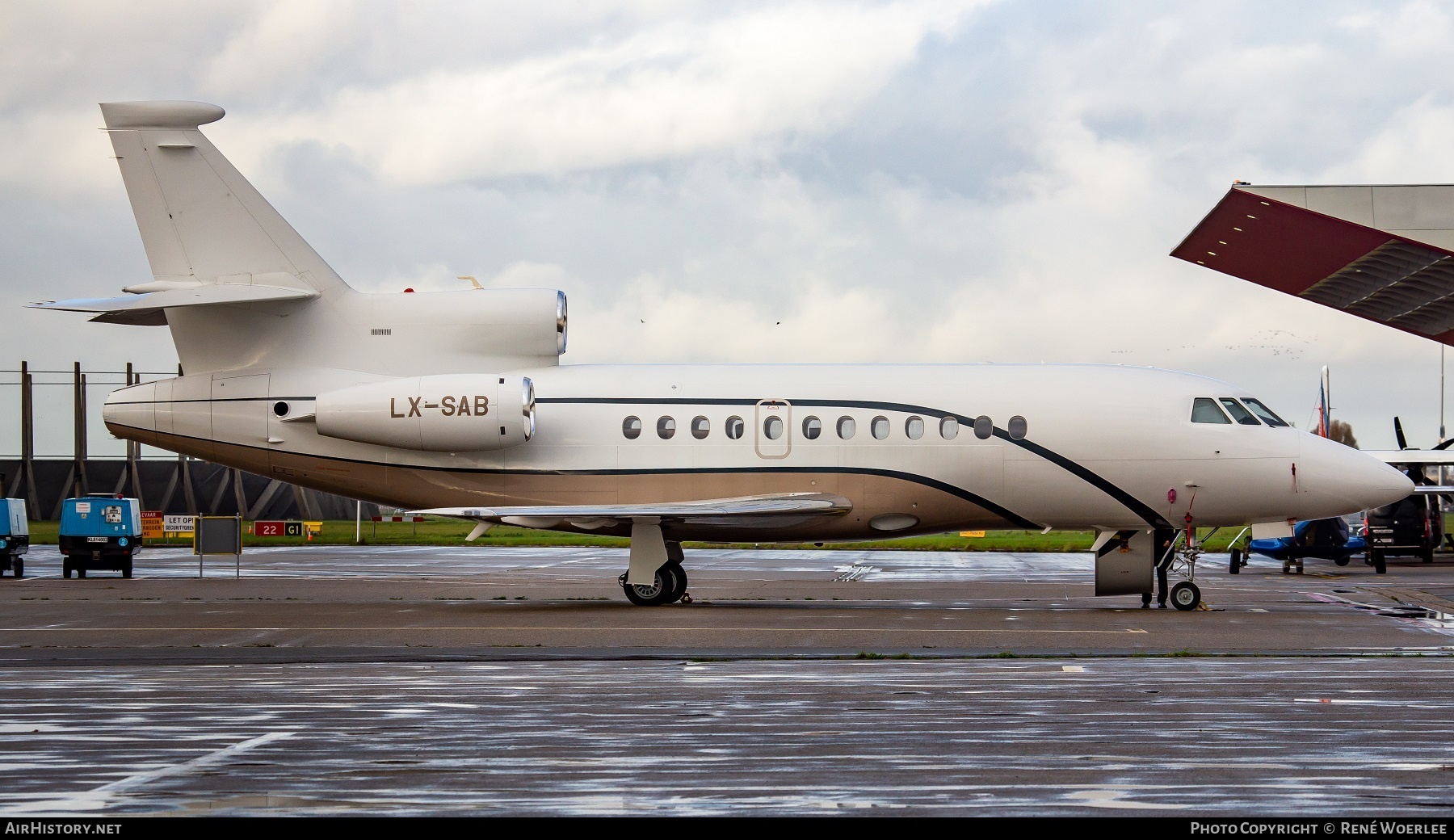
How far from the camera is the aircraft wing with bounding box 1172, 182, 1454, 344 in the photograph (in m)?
32.5

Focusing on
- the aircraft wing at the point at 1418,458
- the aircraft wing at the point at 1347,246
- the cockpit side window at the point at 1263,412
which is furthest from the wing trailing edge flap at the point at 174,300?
the aircraft wing at the point at 1418,458

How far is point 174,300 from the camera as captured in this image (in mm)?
20297

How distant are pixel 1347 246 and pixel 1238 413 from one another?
16.1 metres

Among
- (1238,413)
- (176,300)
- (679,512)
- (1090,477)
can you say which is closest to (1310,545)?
(1238,413)

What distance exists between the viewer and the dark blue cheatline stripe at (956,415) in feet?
69.2

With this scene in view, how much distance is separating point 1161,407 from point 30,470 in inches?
2553

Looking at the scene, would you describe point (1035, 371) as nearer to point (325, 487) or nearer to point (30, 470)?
point (325, 487)

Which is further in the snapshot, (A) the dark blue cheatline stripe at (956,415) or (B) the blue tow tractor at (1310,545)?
(B) the blue tow tractor at (1310,545)

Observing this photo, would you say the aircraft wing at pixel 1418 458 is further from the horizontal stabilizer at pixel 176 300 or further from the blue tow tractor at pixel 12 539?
the blue tow tractor at pixel 12 539

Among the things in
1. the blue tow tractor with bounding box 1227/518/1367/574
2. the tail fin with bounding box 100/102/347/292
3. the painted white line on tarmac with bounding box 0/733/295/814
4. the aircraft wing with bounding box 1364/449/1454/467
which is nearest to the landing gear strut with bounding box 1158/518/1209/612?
the blue tow tractor with bounding box 1227/518/1367/574

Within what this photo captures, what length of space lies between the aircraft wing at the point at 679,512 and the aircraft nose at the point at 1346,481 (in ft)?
23.0

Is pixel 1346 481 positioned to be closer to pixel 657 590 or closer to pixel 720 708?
pixel 657 590

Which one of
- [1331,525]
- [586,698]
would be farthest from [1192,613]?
[1331,525]

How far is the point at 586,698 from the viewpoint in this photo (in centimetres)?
1067
